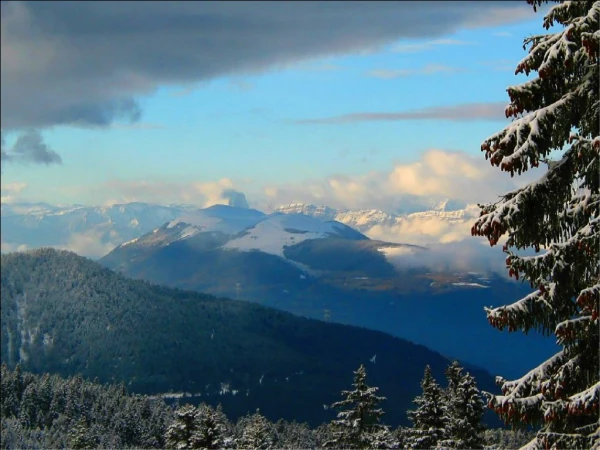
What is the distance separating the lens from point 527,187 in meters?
18.8

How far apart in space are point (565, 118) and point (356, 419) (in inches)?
1840

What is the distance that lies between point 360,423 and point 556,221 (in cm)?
4576

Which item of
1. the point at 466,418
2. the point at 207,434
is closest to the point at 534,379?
the point at 466,418

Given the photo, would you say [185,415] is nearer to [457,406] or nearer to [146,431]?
[457,406]

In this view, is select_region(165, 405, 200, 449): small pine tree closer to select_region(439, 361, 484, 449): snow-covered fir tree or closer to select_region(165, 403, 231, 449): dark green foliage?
select_region(165, 403, 231, 449): dark green foliage

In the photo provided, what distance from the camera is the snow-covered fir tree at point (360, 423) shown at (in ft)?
203

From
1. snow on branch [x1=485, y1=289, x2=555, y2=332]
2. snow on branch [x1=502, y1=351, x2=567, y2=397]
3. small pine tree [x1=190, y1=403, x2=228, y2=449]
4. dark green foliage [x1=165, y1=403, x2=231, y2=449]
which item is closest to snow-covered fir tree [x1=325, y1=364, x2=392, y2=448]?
small pine tree [x1=190, y1=403, x2=228, y2=449]

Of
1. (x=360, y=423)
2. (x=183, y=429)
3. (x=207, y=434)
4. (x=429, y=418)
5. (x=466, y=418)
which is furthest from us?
(x=183, y=429)

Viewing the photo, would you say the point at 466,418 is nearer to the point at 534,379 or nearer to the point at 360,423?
the point at 360,423

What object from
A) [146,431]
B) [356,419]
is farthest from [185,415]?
[146,431]

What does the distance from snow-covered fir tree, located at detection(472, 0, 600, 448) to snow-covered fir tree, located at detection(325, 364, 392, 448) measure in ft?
142

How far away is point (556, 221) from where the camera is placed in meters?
19.1

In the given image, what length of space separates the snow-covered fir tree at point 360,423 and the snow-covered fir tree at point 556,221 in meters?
43.4

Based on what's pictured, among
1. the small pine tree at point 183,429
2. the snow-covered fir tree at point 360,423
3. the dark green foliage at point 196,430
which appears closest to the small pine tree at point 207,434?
the dark green foliage at point 196,430
